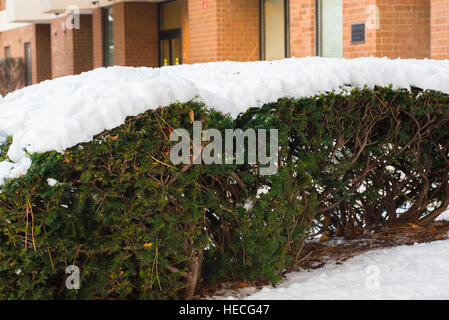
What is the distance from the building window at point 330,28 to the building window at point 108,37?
10.8 meters

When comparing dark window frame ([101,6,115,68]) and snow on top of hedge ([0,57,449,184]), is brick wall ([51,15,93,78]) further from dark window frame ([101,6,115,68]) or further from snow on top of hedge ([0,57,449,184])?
snow on top of hedge ([0,57,449,184])

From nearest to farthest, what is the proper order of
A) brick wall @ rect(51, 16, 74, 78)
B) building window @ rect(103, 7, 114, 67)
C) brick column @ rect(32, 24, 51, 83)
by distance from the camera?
1. building window @ rect(103, 7, 114, 67)
2. brick wall @ rect(51, 16, 74, 78)
3. brick column @ rect(32, 24, 51, 83)

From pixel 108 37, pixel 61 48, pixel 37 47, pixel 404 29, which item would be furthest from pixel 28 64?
pixel 404 29

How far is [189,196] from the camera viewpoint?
409 cm

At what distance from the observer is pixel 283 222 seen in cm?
445

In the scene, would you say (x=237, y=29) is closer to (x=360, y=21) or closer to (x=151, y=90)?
(x=360, y=21)

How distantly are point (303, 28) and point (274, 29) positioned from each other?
7.82 feet

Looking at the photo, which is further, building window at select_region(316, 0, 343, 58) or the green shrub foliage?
building window at select_region(316, 0, 343, 58)

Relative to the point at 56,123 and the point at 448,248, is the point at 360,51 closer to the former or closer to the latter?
the point at 448,248

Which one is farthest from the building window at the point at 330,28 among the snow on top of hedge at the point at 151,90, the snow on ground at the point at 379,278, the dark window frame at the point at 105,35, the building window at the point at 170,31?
the dark window frame at the point at 105,35

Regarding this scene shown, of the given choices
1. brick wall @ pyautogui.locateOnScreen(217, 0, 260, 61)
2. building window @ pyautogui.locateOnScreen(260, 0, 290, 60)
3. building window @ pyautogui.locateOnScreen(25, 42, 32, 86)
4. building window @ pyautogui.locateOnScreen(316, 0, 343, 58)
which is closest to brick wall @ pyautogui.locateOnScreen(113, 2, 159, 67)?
brick wall @ pyautogui.locateOnScreen(217, 0, 260, 61)

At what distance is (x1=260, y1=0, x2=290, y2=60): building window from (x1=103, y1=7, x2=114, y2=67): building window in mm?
8104

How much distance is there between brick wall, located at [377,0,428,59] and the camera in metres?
10.8

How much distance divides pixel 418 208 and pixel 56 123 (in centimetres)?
321
